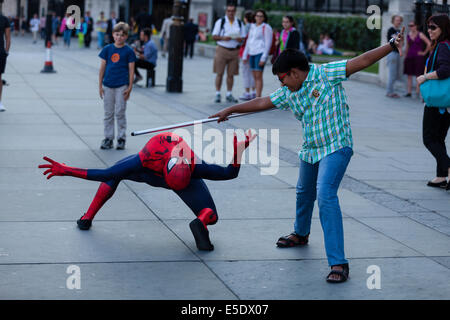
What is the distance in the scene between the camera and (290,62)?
5.11m

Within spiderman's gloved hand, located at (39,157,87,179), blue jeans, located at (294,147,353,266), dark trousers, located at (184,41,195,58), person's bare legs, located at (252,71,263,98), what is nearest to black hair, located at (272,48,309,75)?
blue jeans, located at (294,147,353,266)

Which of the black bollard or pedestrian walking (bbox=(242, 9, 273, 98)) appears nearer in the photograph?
pedestrian walking (bbox=(242, 9, 273, 98))

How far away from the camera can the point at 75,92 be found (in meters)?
16.2

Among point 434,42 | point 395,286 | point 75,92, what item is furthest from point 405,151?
point 75,92

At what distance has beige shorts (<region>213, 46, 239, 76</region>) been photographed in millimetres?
14945

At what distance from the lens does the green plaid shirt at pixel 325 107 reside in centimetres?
512

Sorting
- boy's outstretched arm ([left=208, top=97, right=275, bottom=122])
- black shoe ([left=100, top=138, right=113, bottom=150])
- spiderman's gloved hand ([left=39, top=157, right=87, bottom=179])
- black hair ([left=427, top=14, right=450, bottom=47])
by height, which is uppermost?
black hair ([left=427, top=14, right=450, bottom=47])

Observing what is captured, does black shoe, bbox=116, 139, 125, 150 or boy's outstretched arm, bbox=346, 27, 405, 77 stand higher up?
boy's outstretched arm, bbox=346, 27, 405, 77

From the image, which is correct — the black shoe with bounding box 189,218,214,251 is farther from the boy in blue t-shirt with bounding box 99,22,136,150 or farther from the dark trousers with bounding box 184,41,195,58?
the dark trousers with bounding box 184,41,195,58

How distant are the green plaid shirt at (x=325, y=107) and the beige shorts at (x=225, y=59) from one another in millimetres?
9842

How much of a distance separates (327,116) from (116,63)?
4.86 m

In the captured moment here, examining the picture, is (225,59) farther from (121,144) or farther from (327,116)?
(327,116)

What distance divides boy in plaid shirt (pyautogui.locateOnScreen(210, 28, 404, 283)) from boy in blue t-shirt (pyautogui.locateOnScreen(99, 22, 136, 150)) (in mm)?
4517

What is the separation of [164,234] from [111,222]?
1.81 ft
